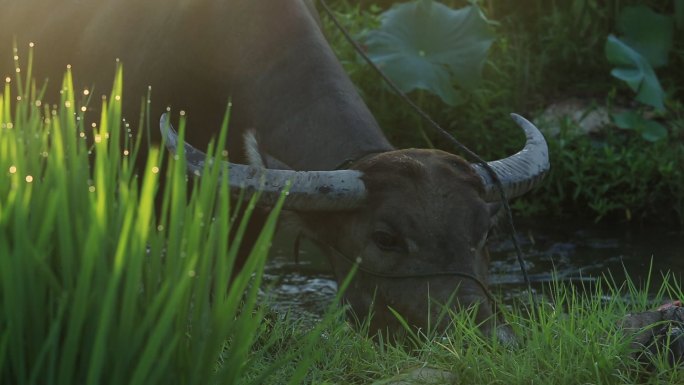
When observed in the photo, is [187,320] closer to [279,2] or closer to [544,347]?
[544,347]

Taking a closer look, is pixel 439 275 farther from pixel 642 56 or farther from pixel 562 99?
pixel 562 99

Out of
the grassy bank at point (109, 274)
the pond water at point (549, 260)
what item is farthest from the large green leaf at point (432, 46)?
the grassy bank at point (109, 274)

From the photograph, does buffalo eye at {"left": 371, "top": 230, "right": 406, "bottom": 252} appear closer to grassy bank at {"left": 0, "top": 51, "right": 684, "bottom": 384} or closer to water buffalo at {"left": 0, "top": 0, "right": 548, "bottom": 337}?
water buffalo at {"left": 0, "top": 0, "right": 548, "bottom": 337}

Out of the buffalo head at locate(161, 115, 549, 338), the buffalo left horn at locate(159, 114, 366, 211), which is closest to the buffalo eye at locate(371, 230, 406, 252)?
the buffalo head at locate(161, 115, 549, 338)

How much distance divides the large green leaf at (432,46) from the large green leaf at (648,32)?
960 millimetres

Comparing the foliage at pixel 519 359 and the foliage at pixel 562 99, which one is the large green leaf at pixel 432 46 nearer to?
the foliage at pixel 562 99

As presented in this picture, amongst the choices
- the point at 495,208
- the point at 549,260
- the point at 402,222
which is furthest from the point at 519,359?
the point at 549,260

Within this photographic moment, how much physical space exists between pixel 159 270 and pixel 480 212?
190 cm

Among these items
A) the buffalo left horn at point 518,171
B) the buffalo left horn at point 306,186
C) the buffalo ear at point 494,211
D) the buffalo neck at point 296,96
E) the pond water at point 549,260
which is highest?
the buffalo neck at point 296,96

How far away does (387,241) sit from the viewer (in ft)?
13.0

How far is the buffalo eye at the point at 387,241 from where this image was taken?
12.8ft

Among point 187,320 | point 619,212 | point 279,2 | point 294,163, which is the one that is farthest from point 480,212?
point 619,212

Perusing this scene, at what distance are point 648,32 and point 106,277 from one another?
6421 millimetres

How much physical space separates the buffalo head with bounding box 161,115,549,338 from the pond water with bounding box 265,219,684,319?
1.27 meters
